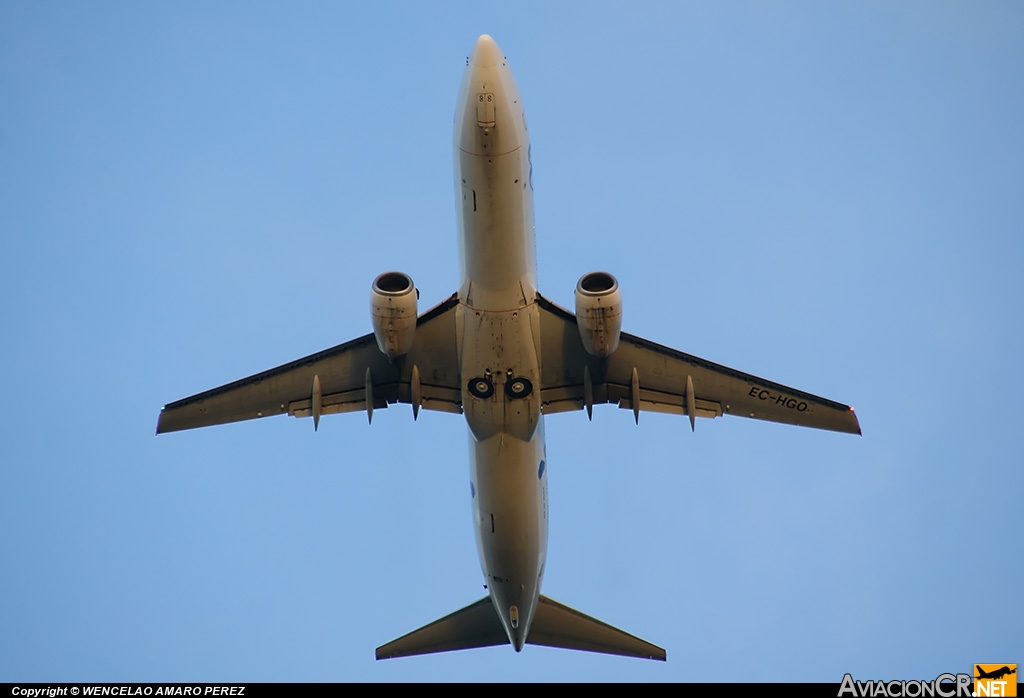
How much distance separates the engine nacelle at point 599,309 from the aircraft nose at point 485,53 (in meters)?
4.88

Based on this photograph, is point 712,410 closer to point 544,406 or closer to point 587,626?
point 544,406

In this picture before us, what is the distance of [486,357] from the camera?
86.0 ft

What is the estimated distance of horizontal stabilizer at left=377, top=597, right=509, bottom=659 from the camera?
3011 cm

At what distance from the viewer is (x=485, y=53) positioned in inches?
963

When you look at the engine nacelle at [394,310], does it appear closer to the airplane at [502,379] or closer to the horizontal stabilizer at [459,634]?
the airplane at [502,379]

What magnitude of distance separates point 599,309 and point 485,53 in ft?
19.0

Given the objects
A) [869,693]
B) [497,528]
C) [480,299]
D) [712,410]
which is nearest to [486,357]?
[480,299]

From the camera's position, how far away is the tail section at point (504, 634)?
30.0m

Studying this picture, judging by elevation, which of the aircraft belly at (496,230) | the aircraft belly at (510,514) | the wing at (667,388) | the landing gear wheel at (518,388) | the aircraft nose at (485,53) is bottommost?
the aircraft belly at (510,514)

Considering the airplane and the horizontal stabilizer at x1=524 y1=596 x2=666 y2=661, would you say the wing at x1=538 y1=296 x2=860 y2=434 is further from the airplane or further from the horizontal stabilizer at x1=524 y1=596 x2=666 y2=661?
the horizontal stabilizer at x1=524 y1=596 x2=666 y2=661

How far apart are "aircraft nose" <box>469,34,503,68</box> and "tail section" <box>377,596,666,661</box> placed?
13.7 meters

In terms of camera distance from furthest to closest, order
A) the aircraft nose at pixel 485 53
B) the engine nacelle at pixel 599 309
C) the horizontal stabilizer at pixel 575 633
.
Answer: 1. the horizontal stabilizer at pixel 575 633
2. the engine nacelle at pixel 599 309
3. the aircraft nose at pixel 485 53

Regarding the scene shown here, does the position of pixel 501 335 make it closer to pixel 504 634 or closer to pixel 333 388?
pixel 333 388

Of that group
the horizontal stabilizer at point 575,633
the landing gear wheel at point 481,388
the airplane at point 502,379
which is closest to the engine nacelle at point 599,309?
the airplane at point 502,379
